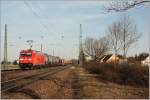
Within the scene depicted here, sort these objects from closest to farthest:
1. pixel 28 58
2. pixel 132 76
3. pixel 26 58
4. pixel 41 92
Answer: pixel 41 92
pixel 132 76
pixel 28 58
pixel 26 58

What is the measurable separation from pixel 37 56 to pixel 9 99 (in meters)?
42.5

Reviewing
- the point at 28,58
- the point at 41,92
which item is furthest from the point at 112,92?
the point at 28,58

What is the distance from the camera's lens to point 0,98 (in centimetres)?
1376

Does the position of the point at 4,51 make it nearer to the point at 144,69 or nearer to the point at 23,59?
the point at 23,59

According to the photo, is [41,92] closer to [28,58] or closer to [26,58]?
[28,58]

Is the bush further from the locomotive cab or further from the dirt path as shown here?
the locomotive cab

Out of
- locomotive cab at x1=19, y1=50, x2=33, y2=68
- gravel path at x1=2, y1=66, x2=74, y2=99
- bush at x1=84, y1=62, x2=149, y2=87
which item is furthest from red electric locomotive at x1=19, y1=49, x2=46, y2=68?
gravel path at x1=2, y1=66, x2=74, y2=99

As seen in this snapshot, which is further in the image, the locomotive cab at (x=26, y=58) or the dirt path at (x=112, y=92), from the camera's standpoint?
the locomotive cab at (x=26, y=58)

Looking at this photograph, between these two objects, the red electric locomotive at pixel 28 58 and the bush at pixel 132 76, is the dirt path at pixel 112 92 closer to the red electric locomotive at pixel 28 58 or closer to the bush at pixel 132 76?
the bush at pixel 132 76

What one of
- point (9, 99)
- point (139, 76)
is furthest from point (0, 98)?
point (139, 76)

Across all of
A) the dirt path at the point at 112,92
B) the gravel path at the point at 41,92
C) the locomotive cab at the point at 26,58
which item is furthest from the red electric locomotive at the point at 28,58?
the dirt path at the point at 112,92

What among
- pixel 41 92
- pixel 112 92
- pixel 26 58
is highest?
pixel 26 58

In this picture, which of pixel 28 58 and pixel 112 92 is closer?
pixel 112 92

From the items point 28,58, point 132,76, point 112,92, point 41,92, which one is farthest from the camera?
point 28,58
